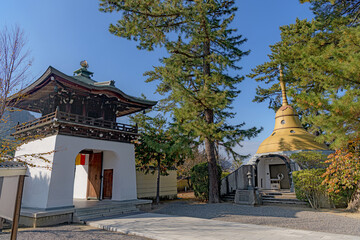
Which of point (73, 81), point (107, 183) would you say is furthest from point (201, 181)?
point (73, 81)

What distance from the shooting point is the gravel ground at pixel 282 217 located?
736cm

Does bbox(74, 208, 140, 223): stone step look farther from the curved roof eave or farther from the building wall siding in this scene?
the curved roof eave

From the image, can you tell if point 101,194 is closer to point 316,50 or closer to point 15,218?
point 15,218

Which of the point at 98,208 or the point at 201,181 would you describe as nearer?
the point at 98,208

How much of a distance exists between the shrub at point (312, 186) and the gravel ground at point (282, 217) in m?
1.66

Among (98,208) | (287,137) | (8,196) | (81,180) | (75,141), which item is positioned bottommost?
(98,208)

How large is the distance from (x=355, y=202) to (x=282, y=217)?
162 inches

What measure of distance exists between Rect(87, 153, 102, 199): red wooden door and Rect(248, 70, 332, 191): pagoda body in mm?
10786

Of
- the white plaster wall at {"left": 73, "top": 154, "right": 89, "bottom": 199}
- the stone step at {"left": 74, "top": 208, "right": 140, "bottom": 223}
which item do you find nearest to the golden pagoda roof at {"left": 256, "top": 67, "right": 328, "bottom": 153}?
the stone step at {"left": 74, "top": 208, "right": 140, "bottom": 223}

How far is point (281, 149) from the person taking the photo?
15.9 m

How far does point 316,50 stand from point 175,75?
8.02m

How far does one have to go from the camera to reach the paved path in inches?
246

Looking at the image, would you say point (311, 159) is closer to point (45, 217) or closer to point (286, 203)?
point (286, 203)

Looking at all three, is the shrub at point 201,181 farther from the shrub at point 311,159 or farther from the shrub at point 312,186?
the shrub at point 311,159
